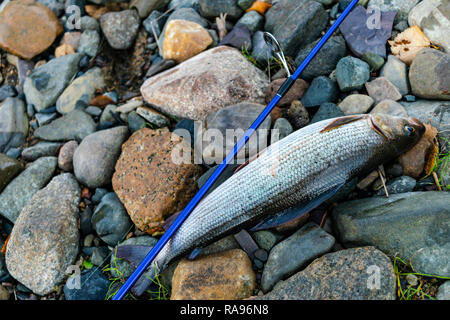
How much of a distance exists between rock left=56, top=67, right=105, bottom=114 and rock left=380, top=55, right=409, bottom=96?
153 inches

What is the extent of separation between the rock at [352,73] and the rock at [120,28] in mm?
3207

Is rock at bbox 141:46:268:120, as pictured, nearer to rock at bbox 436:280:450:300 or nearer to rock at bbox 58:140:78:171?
rock at bbox 58:140:78:171

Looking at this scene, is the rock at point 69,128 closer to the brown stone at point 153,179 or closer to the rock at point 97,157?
the rock at point 97,157

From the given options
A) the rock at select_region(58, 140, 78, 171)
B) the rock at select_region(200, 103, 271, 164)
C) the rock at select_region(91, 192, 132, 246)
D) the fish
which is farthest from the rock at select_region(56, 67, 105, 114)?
the fish

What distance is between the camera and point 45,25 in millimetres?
5469

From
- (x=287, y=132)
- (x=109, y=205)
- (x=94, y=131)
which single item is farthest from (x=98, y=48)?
(x=287, y=132)

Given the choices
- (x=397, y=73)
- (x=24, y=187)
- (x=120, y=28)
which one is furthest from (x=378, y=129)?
(x=24, y=187)

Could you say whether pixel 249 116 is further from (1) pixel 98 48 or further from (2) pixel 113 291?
(1) pixel 98 48

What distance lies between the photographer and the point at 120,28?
524cm

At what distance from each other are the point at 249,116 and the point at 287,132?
1.49 feet

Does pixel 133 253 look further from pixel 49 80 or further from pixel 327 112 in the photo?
pixel 49 80

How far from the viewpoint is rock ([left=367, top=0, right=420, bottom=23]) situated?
13.7 ft

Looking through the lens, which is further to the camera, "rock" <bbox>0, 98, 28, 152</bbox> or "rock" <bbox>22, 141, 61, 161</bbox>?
"rock" <bbox>0, 98, 28, 152</bbox>

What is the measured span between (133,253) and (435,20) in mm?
4252
